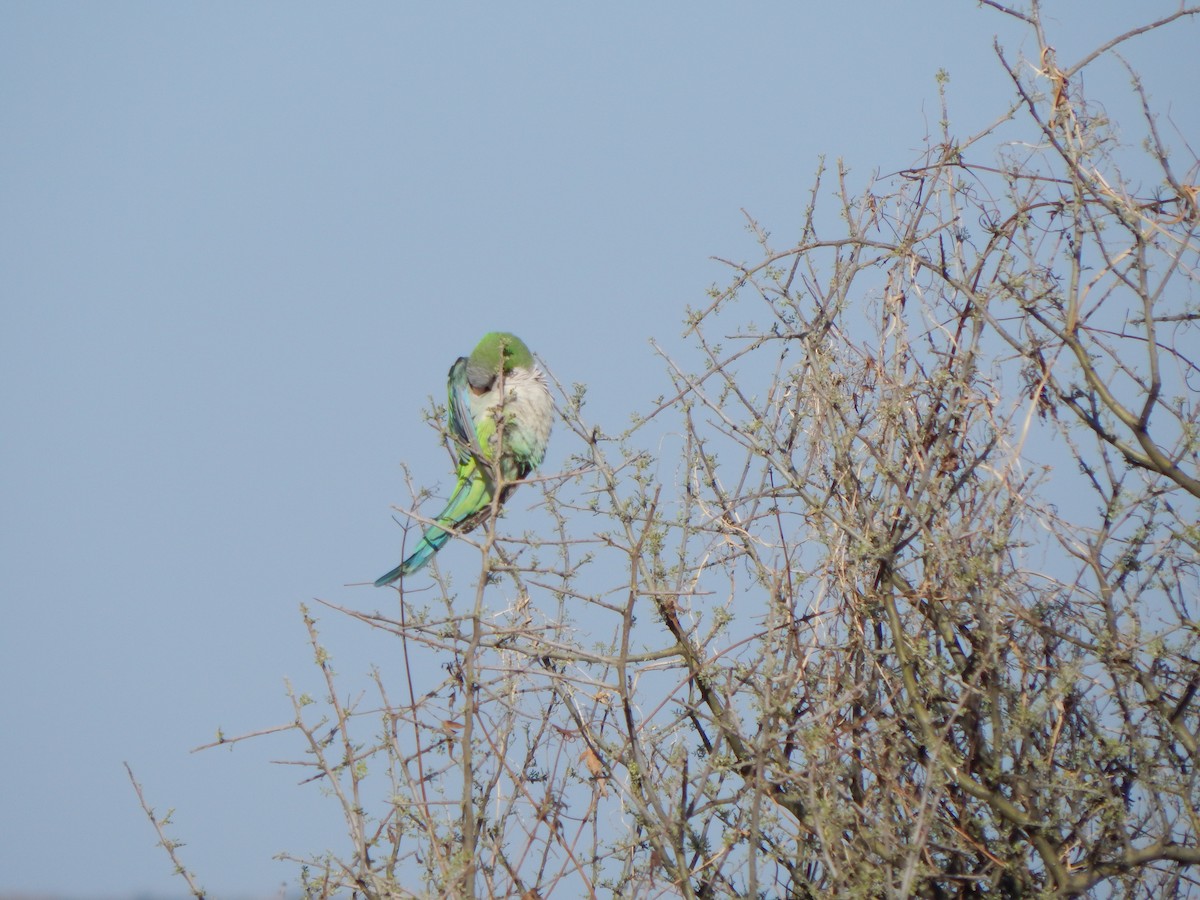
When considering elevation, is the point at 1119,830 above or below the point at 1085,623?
below

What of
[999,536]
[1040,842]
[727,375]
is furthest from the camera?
[727,375]

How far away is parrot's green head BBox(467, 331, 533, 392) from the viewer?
5.25 meters

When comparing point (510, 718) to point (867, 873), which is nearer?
point (867, 873)

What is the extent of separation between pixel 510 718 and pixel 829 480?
111cm

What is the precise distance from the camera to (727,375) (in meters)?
3.54

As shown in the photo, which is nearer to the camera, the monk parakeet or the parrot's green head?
the monk parakeet

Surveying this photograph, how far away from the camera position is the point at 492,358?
5277 millimetres

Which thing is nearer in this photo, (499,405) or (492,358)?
(499,405)

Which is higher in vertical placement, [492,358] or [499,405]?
[492,358]

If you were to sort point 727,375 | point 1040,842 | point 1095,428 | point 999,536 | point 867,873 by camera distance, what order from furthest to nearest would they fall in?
point 727,375 → point 1095,428 → point 999,536 → point 1040,842 → point 867,873

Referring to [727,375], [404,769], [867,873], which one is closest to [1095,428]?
[727,375]

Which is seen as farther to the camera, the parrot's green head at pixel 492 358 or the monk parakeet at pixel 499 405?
the parrot's green head at pixel 492 358

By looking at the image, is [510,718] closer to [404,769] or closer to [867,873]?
[404,769]

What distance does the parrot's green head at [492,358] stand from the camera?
5.25 metres
